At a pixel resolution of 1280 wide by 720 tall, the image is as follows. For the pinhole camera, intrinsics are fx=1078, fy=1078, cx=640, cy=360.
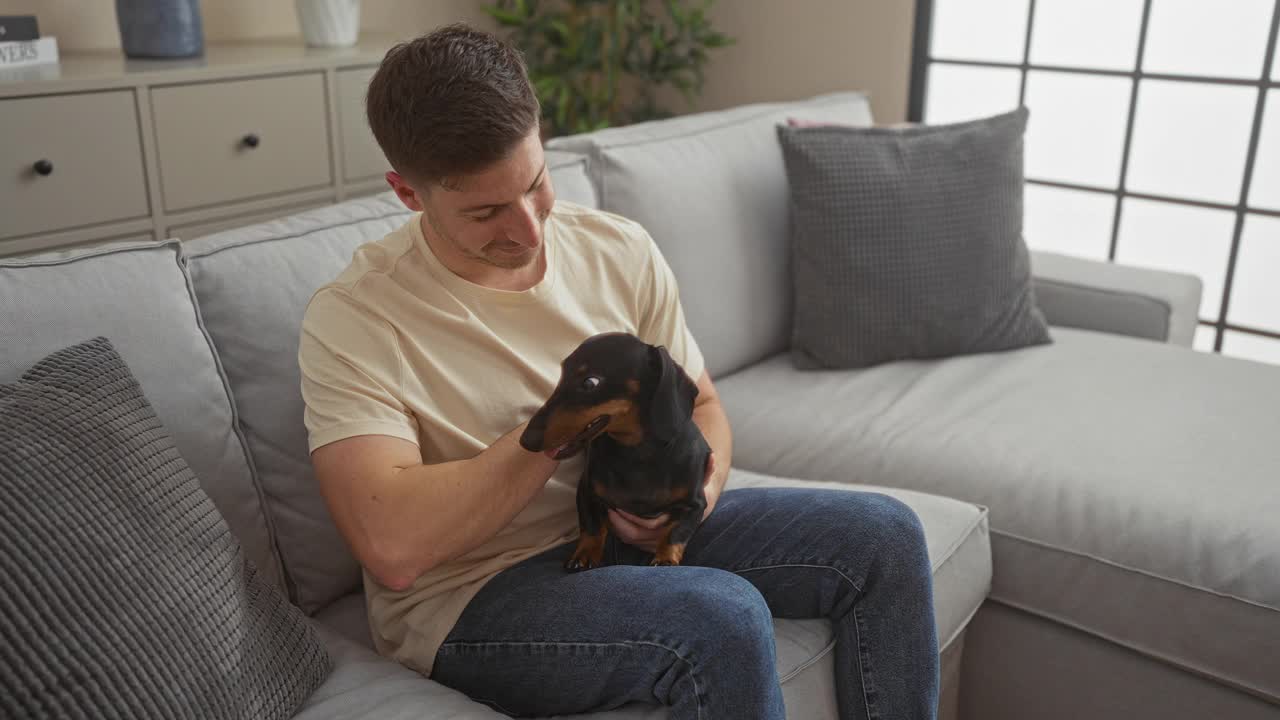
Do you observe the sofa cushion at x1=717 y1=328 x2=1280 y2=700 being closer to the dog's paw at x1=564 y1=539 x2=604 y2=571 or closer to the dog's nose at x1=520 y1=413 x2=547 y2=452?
the dog's paw at x1=564 y1=539 x2=604 y2=571

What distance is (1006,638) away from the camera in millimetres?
1772

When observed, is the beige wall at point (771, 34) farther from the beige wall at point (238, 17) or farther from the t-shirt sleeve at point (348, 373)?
the t-shirt sleeve at point (348, 373)

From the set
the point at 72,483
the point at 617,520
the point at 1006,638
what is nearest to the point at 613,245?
the point at 617,520

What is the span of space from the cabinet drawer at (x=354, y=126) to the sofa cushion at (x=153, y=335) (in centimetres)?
163

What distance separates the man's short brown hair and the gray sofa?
0.37m

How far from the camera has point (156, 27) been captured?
2684 mm

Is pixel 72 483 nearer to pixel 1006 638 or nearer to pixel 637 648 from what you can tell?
pixel 637 648

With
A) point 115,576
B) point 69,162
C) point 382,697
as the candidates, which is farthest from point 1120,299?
point 69,162

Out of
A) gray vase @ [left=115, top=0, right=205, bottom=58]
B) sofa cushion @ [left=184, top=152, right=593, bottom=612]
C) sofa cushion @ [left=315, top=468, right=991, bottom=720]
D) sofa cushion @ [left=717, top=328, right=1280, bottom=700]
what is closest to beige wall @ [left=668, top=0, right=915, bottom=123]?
sofa cushion @ [left=717, top=328, right=1280, bottom=700]

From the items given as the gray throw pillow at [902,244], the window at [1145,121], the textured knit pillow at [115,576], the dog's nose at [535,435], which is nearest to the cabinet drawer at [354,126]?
the gray throw pillow at [902,244]

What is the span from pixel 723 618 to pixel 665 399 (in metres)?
0.25

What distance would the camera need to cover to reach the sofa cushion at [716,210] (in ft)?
6.70

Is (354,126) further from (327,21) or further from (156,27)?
(156,27)

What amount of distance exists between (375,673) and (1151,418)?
1.42 metres
